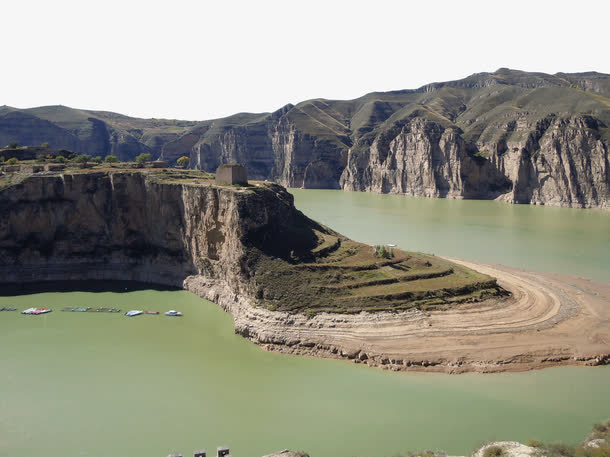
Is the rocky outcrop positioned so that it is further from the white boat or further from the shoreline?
the white boat

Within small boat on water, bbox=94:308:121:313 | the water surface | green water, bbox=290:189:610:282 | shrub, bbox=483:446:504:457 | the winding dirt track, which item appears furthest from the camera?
green water, bbox=290:189:610:282

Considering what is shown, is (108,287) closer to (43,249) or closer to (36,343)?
(43,249)

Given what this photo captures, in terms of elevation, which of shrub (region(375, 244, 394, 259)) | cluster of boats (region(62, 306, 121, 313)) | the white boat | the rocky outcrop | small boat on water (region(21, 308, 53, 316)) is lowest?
small boat on water (region(21, 308, 53, 316))

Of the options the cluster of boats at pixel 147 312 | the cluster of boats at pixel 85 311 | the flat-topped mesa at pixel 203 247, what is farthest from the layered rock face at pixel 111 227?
the cluster of boats at pixel 85 311

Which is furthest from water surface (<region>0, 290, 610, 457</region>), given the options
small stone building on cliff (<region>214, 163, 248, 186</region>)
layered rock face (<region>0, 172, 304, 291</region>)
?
small stone building on cliff (<region>214, 163, 248, 186</region>)

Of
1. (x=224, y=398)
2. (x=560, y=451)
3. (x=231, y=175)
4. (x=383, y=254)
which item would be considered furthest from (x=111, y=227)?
(x=560, y=451)

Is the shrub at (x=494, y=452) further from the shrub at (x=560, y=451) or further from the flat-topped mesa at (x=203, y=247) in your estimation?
the flat-topped mesa at (x=203, y=247)

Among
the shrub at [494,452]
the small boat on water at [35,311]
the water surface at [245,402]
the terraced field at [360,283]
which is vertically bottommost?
the water surface at [245,402]

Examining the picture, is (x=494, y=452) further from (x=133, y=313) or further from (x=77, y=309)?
(x=77, y=309)
